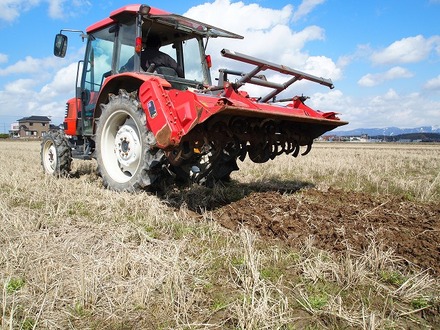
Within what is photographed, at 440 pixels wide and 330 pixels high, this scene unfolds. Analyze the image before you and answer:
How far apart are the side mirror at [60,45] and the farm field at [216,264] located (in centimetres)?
254

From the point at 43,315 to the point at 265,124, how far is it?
332 centimetres

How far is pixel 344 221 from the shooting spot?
10.9 ft

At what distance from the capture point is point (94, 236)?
111 inches

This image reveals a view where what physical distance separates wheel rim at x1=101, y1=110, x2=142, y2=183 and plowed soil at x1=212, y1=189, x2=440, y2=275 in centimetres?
130

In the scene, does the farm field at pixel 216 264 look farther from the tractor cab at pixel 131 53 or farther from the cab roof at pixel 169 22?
the cab roof at pixel 169 22

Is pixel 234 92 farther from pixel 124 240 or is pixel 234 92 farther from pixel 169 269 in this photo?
pixel 169 269

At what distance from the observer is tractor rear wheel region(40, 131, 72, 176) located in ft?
19.9

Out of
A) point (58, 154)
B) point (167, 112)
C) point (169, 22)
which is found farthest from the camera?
point (58, 154)

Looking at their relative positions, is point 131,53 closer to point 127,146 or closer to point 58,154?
point 127,146

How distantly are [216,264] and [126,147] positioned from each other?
2562 mm

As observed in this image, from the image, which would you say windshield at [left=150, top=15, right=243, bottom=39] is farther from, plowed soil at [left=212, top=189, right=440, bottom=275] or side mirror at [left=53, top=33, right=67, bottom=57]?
plowed soil at [left=212, top=189, right=440, bottom=275]

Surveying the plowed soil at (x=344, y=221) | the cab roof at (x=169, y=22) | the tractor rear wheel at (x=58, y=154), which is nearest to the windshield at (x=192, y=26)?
the cab roof at (x=169, y=22)

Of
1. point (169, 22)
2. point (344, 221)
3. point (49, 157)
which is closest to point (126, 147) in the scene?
point (169, 22)

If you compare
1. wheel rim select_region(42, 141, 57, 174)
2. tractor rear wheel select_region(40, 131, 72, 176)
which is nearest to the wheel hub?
tractor rear wheel select_region(40, 131, 72, 176)
